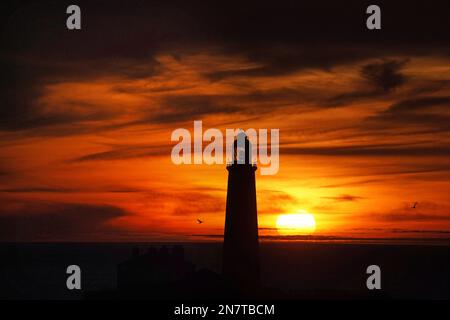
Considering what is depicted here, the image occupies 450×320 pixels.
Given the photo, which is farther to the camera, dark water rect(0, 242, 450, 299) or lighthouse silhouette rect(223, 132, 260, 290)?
dark water rect(0, 242, 450, 299)

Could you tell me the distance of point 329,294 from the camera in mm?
49031

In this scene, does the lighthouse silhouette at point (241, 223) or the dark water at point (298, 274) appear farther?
the dark water at point (298, 274)

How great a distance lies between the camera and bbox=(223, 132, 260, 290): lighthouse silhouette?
42.2 metres

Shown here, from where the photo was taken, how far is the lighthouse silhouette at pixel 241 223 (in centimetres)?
4225

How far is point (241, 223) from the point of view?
42.7 m

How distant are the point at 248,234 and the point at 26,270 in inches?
4312

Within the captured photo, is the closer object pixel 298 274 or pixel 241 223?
pixel 241 223
